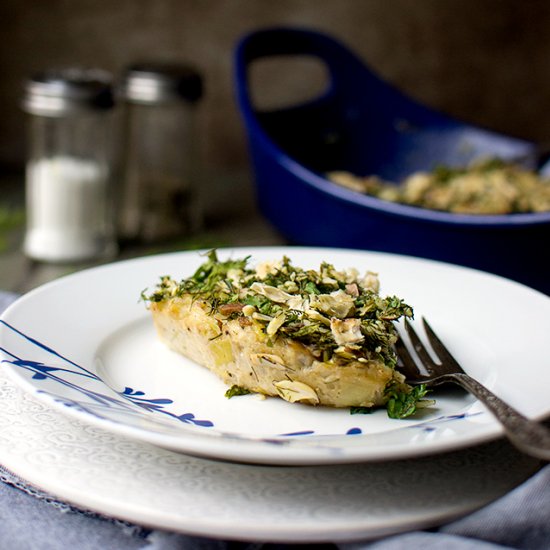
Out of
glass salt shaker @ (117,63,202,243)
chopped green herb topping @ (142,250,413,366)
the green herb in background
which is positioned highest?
chopped green herb topping @ (142,250,413,366)

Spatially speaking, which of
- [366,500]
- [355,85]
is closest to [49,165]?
[355,85]

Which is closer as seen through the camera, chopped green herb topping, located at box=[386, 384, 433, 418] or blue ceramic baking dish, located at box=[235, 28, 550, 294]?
chopped green herb topping, located at box=[386, 384, 433, 418]

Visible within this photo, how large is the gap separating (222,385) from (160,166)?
4.65ft

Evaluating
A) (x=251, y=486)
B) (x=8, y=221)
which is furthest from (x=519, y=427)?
(x=8, y=221)

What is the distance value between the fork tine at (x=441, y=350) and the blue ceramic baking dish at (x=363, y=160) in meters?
0.53

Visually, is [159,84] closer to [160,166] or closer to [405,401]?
[160,166]

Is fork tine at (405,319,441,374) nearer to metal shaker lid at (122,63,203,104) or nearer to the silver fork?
the silver fork

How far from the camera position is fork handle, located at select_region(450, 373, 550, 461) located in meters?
0.81

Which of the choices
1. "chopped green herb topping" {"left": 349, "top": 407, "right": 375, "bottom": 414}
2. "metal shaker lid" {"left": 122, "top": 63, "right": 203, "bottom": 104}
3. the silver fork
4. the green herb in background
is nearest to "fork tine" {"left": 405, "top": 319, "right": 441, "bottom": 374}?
the silver fork

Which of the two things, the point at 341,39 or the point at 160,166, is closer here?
the point at 160,166

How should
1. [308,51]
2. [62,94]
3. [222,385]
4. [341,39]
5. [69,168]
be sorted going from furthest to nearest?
[341,39] < [308,51] < [69,168] < [62,94] < [222,385]

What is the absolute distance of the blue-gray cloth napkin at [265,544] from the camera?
2.74ft

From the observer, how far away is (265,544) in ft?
2.97

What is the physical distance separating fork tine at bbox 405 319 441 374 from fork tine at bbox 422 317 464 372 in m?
0.01
